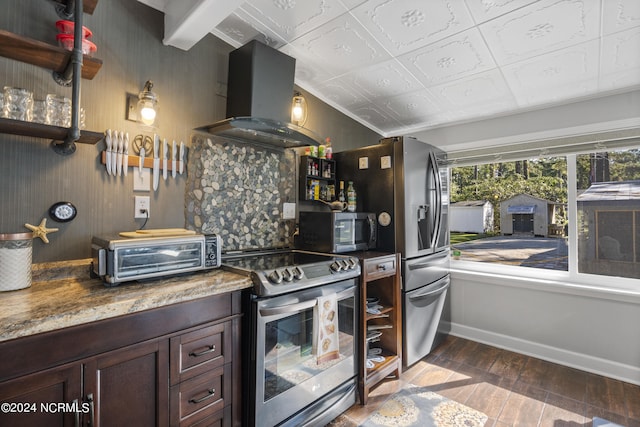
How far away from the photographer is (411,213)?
255 cm

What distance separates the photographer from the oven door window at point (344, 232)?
2273mm

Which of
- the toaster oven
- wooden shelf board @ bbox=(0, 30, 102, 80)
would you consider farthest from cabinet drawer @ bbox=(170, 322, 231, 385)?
wooden shelf board @ bbox=(0, 30, 102, 80)

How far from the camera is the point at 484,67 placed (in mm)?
2295

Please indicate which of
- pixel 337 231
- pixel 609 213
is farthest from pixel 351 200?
pixel 609 213

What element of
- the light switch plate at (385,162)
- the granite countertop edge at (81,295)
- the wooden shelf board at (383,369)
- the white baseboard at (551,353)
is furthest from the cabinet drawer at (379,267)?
the white baseboard at (551,353)

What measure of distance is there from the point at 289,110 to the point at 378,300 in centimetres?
163

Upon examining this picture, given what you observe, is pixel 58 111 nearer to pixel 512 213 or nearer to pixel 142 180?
pixel 142 180

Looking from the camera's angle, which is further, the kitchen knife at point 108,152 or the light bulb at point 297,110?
the light bulb at point 297,110

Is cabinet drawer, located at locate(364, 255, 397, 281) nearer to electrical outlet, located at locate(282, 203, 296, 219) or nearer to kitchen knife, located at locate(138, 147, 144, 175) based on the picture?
electrical outlet, located at locate(282, 203, 296, 219)

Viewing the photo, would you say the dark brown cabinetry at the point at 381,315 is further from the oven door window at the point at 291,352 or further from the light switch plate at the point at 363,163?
the light switch plate at the point at 363,163

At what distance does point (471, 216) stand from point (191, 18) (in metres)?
3.14

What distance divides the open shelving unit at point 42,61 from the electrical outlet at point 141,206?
14.7 inches

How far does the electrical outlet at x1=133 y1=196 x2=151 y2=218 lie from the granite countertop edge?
351 millimetres

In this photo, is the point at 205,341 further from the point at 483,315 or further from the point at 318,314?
the point at 483,315
